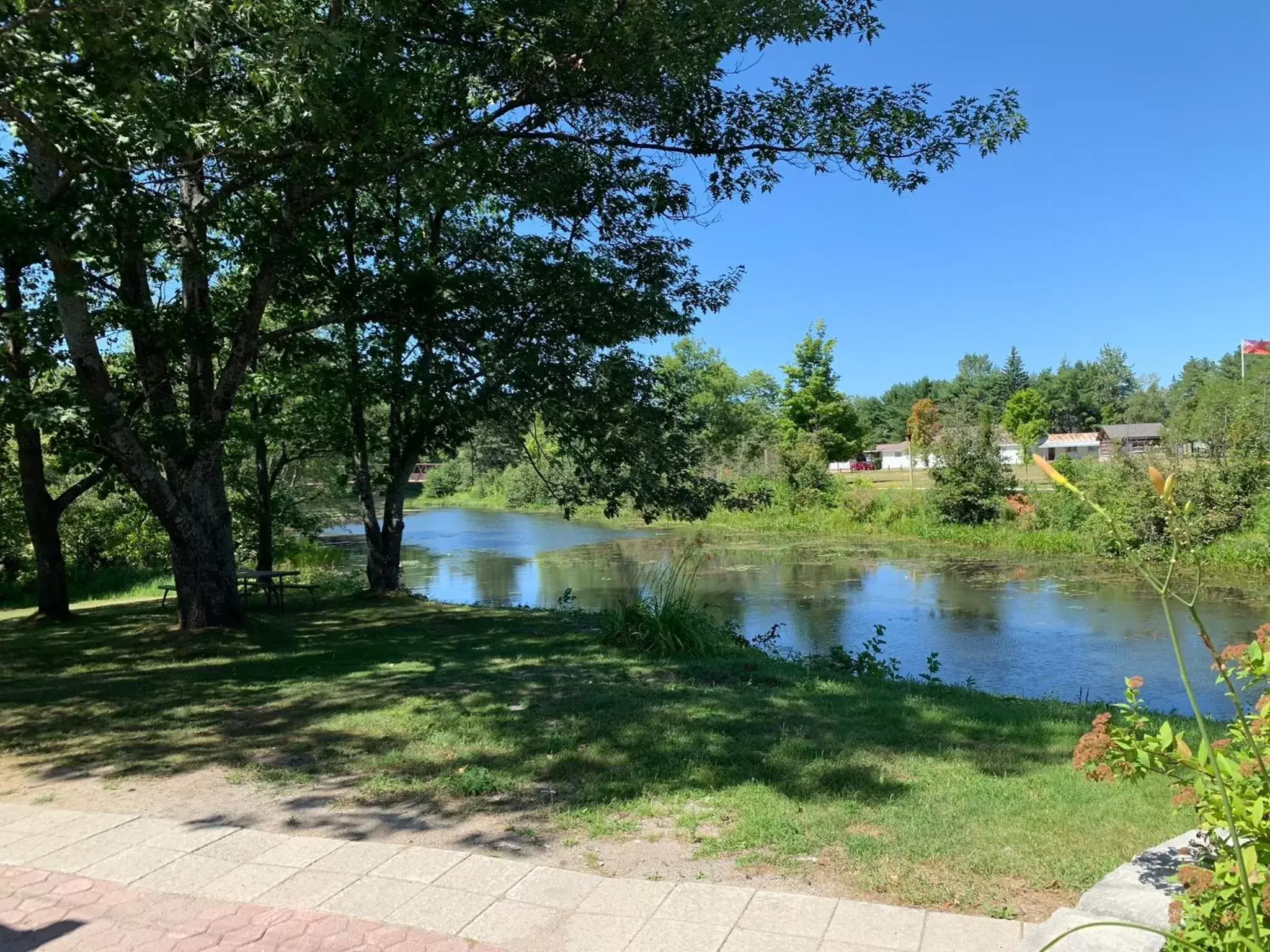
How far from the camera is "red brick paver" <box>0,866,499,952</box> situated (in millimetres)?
2701

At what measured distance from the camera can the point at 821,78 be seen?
808 cm

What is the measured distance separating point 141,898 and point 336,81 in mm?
5485

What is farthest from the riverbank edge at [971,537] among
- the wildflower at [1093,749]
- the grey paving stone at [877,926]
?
the wildflower at [1093,749]

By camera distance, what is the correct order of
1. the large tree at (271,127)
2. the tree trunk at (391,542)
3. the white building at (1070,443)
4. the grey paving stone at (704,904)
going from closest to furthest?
1. the grey paving stone at (704,904)
2. the large tree at (271,127)
3. the tree trunk at (391,542)
4. the white building at (1070,443)

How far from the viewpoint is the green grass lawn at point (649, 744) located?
3443 mm

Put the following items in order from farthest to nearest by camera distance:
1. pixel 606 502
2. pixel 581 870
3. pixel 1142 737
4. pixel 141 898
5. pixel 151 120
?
pixel 606 502
pixel 151 120
pixel 581 870
pixel 141 898
pixel 1142 737

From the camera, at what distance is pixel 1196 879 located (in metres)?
1.94

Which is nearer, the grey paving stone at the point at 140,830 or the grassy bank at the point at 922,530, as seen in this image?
the grey paving stone at the point at 140,830

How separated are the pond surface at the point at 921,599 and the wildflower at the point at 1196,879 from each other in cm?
733

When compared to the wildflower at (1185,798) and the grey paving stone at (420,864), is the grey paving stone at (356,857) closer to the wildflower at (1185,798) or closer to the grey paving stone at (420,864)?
the grey paving stone at (420,864)

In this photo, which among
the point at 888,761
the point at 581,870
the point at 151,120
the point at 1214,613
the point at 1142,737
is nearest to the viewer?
the point at 1142,737

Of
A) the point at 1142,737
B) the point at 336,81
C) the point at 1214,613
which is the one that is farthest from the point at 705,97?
the point at 1214,613

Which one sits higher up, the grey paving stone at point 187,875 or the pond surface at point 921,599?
the grey paving stone at point 187,875

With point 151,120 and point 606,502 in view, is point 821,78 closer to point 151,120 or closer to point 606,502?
point 606,502
